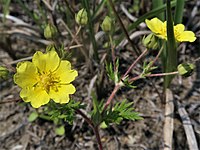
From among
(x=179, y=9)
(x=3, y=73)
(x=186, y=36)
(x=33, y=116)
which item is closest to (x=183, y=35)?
(x=186, y=36)

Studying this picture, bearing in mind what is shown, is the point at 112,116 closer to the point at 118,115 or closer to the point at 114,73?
the point at 118,115

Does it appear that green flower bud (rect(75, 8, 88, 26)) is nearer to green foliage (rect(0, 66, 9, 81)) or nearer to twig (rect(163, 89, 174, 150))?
green foliage (rect(0, 66, 9, 81))

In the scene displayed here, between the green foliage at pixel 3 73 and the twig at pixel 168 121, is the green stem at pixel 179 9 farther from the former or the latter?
the green foliage at pixel 3 73

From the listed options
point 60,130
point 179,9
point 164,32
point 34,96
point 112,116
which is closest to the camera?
point 34,96

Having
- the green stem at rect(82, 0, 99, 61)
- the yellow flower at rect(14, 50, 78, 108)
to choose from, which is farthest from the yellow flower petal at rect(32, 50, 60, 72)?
the green stem at rect(82, 0, 99, 61)

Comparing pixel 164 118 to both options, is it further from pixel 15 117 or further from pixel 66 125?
pixel 15 117

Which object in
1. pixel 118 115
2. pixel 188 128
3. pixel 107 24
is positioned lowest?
pixel 188 128

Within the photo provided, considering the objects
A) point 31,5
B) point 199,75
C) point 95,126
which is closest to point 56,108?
point 95,126
